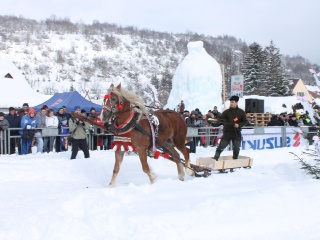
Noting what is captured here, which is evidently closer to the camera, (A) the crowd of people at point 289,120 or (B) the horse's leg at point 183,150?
(B) the horse's leg at point 183,150

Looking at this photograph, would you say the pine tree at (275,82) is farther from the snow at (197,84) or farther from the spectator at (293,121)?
the spectator at (293,121)

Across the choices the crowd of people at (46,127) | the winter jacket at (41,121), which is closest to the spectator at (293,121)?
the crowd of people at (46,127)

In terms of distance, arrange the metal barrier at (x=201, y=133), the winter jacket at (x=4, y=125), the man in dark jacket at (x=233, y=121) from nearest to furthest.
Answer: the man in dark jacket at (x=233, y=121), the winter jacket at (x=4, y=125), the metal barrier at (x=201, y=133)

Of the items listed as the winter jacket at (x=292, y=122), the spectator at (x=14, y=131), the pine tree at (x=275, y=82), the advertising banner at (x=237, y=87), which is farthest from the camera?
the pine tree at (x=275, y=82)

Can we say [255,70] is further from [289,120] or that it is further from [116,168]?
[116,168]

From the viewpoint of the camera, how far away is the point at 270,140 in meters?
16.7

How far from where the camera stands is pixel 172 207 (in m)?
5.82

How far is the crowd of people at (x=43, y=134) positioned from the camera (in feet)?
37.5

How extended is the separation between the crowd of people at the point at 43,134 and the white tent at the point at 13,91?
15105 millimetres

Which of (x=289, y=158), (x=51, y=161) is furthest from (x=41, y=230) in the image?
(x=289, y=158)

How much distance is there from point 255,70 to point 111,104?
51.3 m

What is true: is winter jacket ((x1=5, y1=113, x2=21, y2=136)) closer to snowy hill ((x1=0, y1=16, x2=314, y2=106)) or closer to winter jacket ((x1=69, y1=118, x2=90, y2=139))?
winter jacket ((x1=69, y1=118, x2=90, y2=139))

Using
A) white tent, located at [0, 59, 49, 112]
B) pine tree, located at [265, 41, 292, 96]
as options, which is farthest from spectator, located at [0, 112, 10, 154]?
pine tree, located at [265, 41, 292, 96]

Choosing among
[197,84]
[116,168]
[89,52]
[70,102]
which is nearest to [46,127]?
[116,168]
